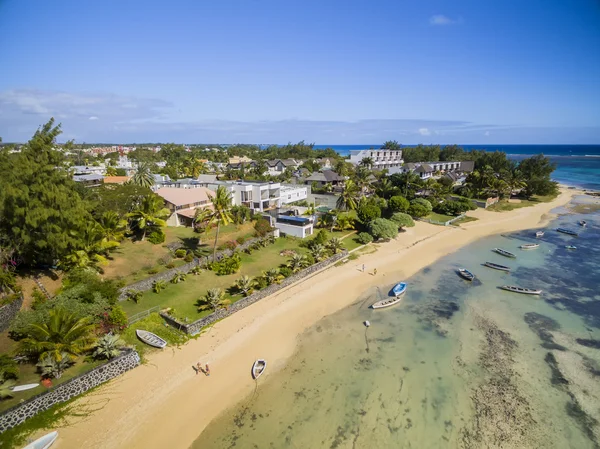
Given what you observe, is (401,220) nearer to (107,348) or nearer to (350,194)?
(350,194)

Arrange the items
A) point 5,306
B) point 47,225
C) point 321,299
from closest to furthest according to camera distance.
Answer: point 5,306 < point 47,225 < point 321,299

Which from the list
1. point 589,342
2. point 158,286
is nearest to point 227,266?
point 158,286

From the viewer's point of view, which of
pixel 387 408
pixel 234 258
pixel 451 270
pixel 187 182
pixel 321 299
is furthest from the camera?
pixel 187 182

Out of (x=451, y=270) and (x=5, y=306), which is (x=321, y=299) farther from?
(x=5, y=306)

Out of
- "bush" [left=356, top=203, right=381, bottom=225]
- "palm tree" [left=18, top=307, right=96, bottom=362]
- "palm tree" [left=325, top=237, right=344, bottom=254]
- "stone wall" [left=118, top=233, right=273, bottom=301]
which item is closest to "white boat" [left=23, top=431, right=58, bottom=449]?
"palm tree" [left=18, top=307, right=96, bottom=362]

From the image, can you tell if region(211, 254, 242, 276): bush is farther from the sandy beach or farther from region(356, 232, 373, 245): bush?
region(356, 232, 373, 245): bush

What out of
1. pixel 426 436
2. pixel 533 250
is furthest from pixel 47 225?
pixel 533 250

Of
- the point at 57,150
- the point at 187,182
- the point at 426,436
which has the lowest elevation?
the point at 426,436

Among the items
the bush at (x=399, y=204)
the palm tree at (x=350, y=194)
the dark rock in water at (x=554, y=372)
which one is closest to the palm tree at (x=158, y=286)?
the dark rock in water at (x=554, y=372)
